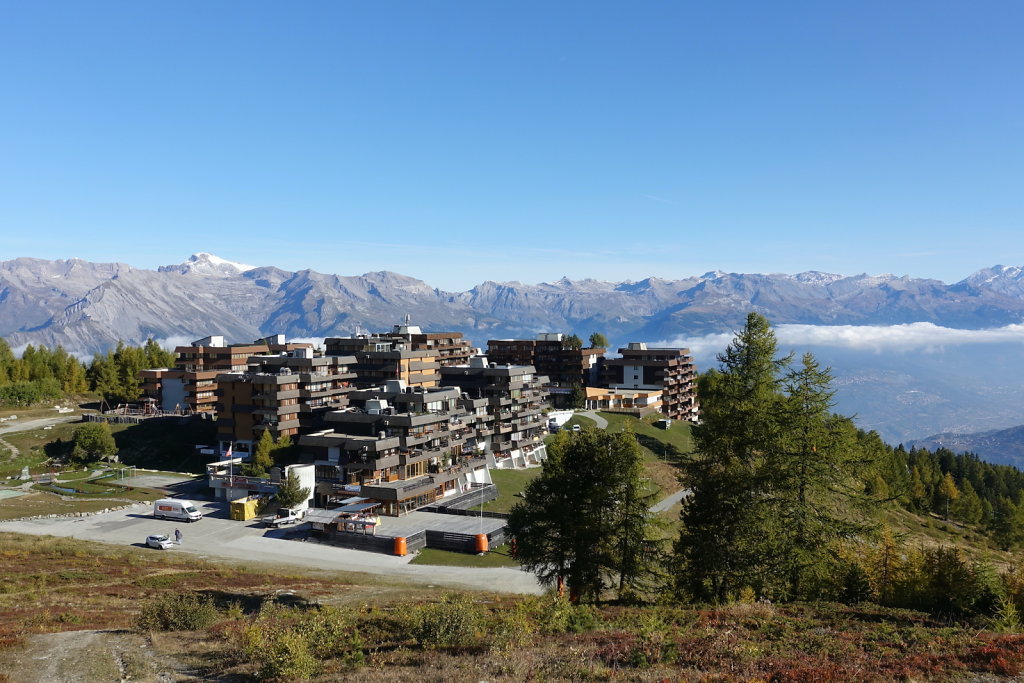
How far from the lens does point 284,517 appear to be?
8275 centimetres

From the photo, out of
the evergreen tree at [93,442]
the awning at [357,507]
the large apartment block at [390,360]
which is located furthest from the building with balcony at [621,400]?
the evergreen tree at [93,442]

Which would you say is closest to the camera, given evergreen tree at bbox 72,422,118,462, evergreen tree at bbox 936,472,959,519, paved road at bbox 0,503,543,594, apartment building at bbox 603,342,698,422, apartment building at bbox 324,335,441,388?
paved road at bbox 0,503,543,594

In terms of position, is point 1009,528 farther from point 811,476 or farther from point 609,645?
point 609,645

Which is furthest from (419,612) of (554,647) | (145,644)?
(145,644)

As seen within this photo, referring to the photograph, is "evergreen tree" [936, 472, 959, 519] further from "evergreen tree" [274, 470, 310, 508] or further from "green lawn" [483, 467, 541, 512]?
"evergreen tree" [274, 470, 310, 508]

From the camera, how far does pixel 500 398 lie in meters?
116

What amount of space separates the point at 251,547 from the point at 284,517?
10.9m

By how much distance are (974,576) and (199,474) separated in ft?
343

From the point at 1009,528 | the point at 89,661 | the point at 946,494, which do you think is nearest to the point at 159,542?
the point at 89,661

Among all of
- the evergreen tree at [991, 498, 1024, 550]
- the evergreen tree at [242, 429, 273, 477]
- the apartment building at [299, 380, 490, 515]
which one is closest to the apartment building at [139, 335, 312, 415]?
the evergreen tree at [242, 429, 273, 477]

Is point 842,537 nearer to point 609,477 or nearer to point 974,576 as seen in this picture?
point 974,576

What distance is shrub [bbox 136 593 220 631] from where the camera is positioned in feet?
107

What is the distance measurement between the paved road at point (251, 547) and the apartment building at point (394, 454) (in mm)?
12353

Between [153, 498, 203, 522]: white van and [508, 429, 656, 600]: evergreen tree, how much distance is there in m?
57.8
